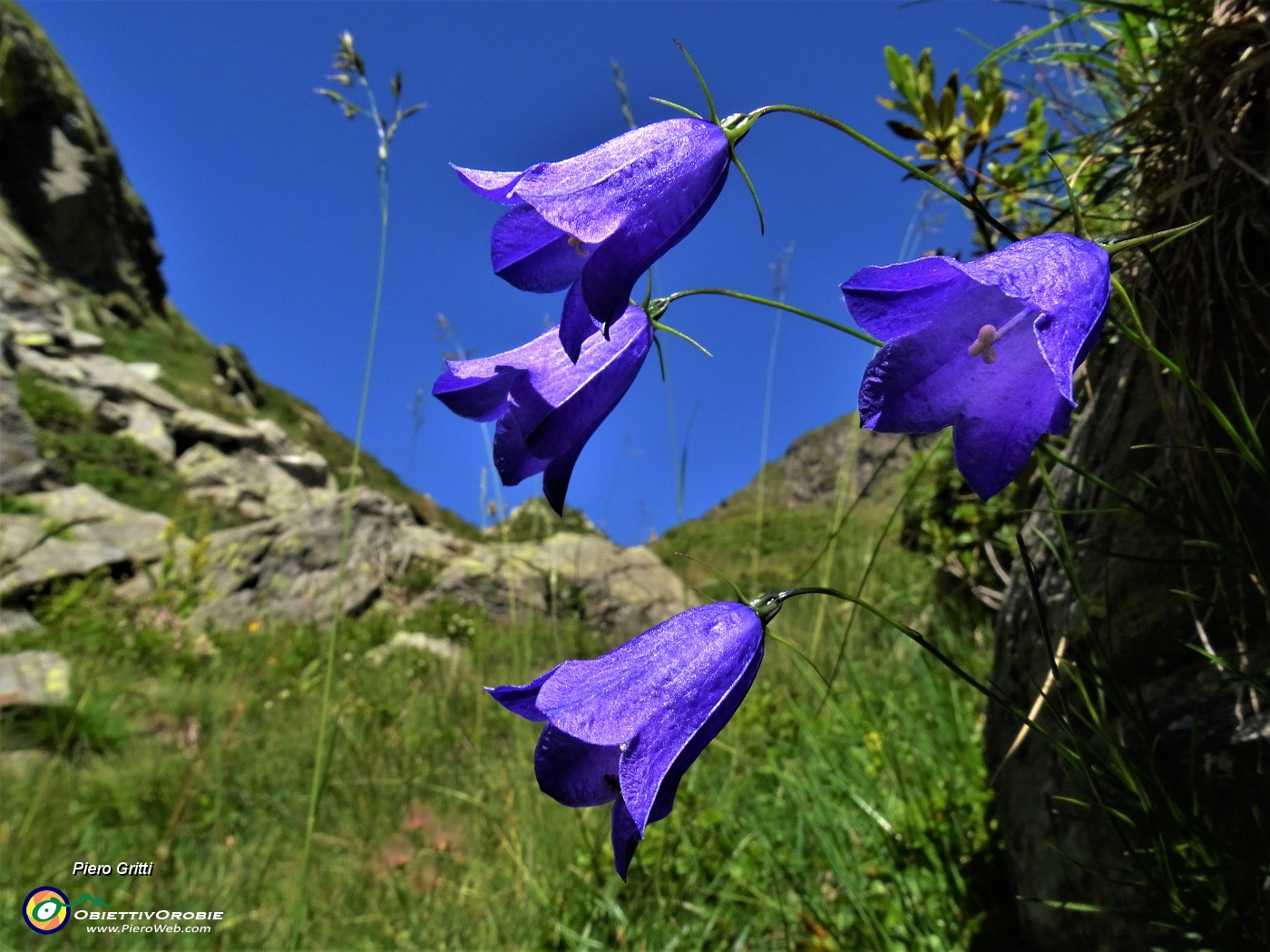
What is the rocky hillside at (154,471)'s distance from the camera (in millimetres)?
8531

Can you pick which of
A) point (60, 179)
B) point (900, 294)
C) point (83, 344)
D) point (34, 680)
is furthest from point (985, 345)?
point (60, 179)

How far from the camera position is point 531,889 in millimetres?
2109

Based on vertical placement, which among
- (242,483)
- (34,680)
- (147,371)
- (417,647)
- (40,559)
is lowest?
(34,680)

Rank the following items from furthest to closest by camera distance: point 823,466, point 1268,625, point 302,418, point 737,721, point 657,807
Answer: point 823,466, point 302,418, point 737,721, point 1268,625, point 657,807

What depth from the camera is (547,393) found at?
944mm

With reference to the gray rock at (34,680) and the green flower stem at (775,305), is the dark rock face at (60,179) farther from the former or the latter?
the green flower stem at (775,305)

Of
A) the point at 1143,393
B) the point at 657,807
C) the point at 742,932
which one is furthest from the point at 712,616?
the point at 742,932

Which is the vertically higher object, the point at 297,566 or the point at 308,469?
the point at 308,469

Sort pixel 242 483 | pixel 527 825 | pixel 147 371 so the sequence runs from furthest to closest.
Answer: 1. pixel 147 371
2. pixel 242 483
3. pixel 527 825

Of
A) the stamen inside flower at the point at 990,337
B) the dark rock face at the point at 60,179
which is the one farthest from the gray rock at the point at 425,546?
the dark rock face at the point at 60,179

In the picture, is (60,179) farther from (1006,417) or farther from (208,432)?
(1006,417)

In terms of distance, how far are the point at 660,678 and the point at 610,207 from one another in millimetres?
506

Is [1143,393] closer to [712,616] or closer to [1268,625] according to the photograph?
[1268,625]

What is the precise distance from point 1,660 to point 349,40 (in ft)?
15.5
